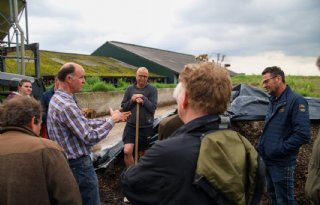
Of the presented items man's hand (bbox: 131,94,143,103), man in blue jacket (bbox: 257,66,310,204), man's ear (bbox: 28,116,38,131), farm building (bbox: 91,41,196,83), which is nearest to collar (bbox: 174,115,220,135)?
man's ear (bbox: 28,116,38,131)

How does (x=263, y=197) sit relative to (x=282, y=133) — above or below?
below

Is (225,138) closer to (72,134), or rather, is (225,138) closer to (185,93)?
(185,93)

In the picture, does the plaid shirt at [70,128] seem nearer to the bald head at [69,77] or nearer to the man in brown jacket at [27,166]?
the bald head at [69,77]

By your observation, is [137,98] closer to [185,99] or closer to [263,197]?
[263,197]

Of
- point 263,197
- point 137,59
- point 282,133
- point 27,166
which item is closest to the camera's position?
point 27,166

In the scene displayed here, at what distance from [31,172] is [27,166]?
46 mm

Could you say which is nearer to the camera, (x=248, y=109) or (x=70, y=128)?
(x=70, y=128)

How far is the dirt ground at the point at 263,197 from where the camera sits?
557 cm

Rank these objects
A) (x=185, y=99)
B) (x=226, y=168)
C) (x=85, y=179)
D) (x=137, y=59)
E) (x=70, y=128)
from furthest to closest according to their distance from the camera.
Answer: (x=137, y=59)
(x=85, y=179)
(x=70, y=128)
(x=185, y=99)
(x=226, y=168)

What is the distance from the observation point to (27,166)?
2193 mm

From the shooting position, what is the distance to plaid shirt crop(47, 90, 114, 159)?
10.8ft

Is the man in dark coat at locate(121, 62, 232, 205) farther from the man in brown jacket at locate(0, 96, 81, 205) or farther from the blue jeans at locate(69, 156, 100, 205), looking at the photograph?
the blue jeans at locate(69, 156, 100, 205)

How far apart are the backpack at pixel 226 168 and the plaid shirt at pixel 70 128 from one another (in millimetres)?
1935

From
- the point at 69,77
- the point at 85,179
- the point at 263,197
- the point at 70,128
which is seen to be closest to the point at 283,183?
the point at 263,197
